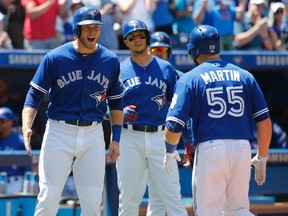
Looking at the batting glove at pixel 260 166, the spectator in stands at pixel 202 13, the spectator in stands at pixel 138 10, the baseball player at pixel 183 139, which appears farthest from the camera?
the spectator in stands at pixel 202 13

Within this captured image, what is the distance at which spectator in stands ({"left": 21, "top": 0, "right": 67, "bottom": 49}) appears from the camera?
10562 mm

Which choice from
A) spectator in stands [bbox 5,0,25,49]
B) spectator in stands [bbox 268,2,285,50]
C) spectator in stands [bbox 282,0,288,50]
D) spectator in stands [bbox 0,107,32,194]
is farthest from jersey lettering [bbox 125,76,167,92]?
spectator in stands [bbox 282,0,288,50]

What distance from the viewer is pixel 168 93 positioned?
7391mm

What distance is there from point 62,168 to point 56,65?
785mm

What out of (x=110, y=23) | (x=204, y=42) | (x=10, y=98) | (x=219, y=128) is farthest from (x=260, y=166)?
(x=10, y=98)

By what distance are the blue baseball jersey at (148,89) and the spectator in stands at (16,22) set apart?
3.71 m

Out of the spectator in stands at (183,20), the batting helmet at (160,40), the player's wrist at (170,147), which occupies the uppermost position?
the spectator in stands at (183,20)

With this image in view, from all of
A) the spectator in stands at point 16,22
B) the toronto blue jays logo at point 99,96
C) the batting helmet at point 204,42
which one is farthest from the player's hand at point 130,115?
the spectator in stands at point 16,22

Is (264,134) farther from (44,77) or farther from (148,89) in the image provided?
(44,77)

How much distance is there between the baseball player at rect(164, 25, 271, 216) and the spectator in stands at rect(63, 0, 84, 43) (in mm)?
5133

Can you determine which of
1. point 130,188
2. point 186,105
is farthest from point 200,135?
point 130,188

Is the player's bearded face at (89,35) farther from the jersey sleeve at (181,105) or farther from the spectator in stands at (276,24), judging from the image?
the spectator in stands at (276,24)

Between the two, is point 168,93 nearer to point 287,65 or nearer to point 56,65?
point 56,65

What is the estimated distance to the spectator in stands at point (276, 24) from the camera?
11.8 metres
